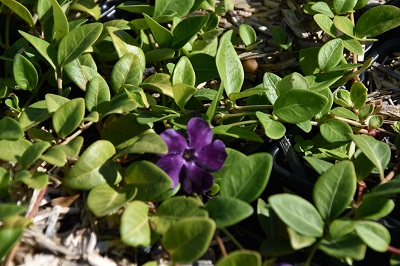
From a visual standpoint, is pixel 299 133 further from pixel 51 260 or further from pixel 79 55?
pixel 51 260

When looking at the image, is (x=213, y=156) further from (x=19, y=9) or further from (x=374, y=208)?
(x=19, y=9)

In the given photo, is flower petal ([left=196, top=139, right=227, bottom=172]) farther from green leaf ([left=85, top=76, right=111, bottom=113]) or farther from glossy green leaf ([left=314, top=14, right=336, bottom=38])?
glossy green leaf ([left=314, top=14, right=336, bottom=38])

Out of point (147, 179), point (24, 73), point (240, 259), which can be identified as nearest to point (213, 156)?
point (147, 179)

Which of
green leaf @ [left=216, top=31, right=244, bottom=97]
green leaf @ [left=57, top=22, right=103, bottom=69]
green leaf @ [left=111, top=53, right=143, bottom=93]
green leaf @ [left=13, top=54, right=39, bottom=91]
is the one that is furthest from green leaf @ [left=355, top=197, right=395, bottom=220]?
green leaf @ [left=13, top=54, right=39, bottom=91]

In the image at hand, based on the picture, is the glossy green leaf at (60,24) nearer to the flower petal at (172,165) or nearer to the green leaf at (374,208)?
the flower petal at (172,165)

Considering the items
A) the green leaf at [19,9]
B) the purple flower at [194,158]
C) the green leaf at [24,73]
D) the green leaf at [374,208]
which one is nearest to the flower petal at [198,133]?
the purple flower at [194,158]
